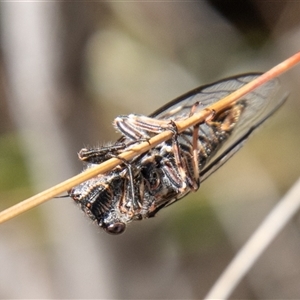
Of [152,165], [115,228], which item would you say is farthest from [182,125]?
[115,228]

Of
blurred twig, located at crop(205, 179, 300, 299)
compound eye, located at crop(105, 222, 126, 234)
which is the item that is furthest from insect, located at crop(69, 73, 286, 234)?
blurred twig, located at crop(205, 179, 300, 299)

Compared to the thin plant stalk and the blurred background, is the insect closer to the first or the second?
the thin plant stalk

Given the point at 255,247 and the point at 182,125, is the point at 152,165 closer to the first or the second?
the point at 182,125

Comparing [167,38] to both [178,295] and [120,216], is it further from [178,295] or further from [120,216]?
[120,216]

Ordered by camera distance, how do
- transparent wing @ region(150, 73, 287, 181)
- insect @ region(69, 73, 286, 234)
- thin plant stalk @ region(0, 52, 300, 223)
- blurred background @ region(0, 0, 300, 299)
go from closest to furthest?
1. thin plant stalk @ region(0, 52, 300, 223)
2. insect @ region(69, 73, 286, 234)
3. transparent wing @ region(150, 73, 287, 181)
4. blurred background @ region(0, 0, 300, 299)

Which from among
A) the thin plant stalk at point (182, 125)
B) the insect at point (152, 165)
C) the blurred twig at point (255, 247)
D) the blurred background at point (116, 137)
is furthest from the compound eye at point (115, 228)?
the blurred background at point (116, 137)

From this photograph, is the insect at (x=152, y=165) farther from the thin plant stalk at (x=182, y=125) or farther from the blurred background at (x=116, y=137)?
the blurred background at (x=116, y=137)

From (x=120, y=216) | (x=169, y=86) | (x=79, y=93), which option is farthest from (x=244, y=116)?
(x=79, y=93)
